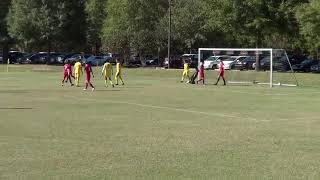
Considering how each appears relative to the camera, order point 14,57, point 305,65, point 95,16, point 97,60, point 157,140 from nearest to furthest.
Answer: point 157,140 < point 305,65 < point 97,60 < point 95,16 < point 14,57

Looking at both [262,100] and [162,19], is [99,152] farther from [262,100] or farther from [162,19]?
[162,19]

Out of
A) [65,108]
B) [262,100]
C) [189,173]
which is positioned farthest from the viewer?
[262,100]

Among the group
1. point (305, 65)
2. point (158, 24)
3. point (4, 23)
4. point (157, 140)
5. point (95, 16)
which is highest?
point (95, 16)

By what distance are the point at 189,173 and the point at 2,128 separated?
7.30 meters

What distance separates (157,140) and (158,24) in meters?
55.1

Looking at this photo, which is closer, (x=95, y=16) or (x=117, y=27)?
(x=117, y=27)

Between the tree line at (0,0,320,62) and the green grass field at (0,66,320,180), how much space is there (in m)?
25.7

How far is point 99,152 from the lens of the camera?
38.5 feet

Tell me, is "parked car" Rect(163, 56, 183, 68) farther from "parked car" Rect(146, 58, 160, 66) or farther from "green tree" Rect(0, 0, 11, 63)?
"green tree" Rect(0, 0, 11, 63)

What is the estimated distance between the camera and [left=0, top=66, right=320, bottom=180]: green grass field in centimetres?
995

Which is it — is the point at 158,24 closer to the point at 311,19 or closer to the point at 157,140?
the point at 311,19

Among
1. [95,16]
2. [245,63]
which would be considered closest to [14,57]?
[95,16]

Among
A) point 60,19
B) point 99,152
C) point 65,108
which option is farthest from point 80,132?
point 60,19

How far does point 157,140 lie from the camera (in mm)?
13562
